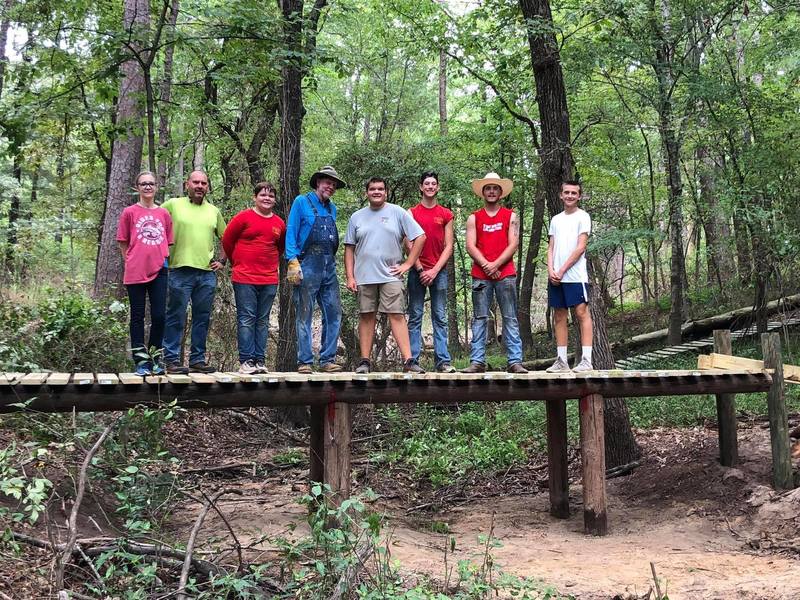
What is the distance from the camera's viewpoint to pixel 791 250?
12016mm

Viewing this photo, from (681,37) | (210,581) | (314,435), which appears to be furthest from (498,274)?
(681,37)

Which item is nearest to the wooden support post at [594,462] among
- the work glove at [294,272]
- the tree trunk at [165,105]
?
the work glove at [294,272]

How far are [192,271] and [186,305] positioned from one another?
1.13 ft

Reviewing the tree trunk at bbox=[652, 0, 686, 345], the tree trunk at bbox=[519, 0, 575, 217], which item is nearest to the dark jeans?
the tree trunk at bbox=[519, 0, 575, 217]

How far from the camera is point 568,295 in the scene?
762cm

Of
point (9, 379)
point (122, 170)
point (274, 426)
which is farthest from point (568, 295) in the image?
point (122, 170)

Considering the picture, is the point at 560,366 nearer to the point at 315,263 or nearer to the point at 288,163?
the point at 315,263

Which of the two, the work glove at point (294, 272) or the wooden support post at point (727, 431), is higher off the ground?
the work glove at point (294, 272)

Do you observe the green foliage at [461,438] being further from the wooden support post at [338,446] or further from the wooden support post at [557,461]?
the wooden support post at [338,446]

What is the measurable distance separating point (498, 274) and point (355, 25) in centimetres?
1688

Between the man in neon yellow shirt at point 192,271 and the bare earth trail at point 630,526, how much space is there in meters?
1.77

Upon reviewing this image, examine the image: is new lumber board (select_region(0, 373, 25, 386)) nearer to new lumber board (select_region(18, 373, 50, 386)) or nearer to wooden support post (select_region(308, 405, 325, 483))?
new lumber board (select_region(18, 373, 50, 386))

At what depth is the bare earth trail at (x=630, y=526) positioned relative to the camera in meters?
5.96

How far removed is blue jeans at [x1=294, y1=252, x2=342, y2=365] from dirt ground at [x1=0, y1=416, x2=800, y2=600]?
1673mm
